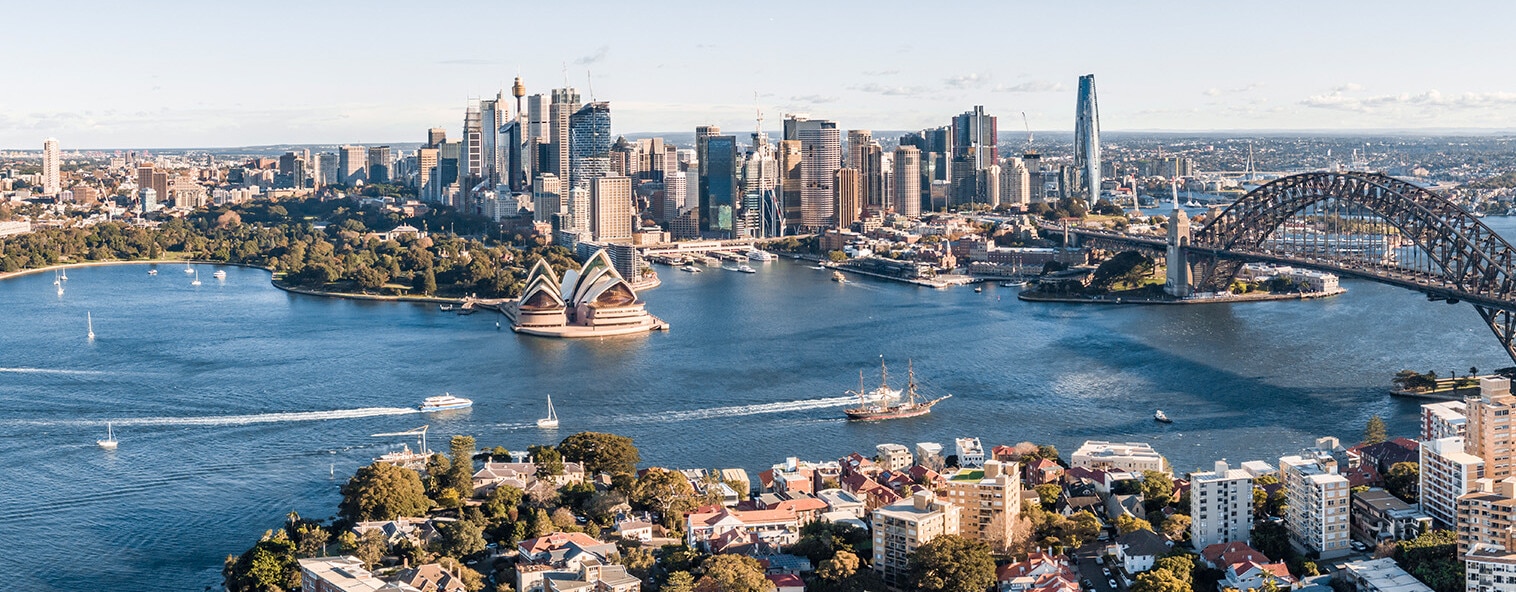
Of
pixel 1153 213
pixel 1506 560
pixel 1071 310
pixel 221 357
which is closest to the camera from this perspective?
pixel 1506 560

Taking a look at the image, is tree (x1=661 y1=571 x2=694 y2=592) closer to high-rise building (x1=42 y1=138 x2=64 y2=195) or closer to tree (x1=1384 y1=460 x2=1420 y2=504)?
tree (x1=1384 y1=460 x2=1420 y2=504)

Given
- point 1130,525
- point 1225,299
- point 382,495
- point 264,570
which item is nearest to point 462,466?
point 382,495

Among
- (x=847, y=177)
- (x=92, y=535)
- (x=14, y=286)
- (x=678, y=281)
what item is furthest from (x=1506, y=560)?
(x=847, y=177)

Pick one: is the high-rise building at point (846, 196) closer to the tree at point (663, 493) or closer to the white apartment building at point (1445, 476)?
the tree at point (663, 493)

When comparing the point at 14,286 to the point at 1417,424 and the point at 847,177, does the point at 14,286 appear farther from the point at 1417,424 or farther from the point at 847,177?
the point at 1417,424

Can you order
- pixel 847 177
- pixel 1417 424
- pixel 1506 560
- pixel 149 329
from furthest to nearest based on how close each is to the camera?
pixel 847 177 < pixel 149 329 < pixel 1417 424 < pixel 1506 560

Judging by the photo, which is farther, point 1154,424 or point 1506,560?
point 1154,424

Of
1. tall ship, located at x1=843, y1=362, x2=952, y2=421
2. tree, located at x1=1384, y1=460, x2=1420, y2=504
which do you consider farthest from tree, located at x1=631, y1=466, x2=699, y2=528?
tree, located at x1=1384, y1=460, x2=1420, y2=504
